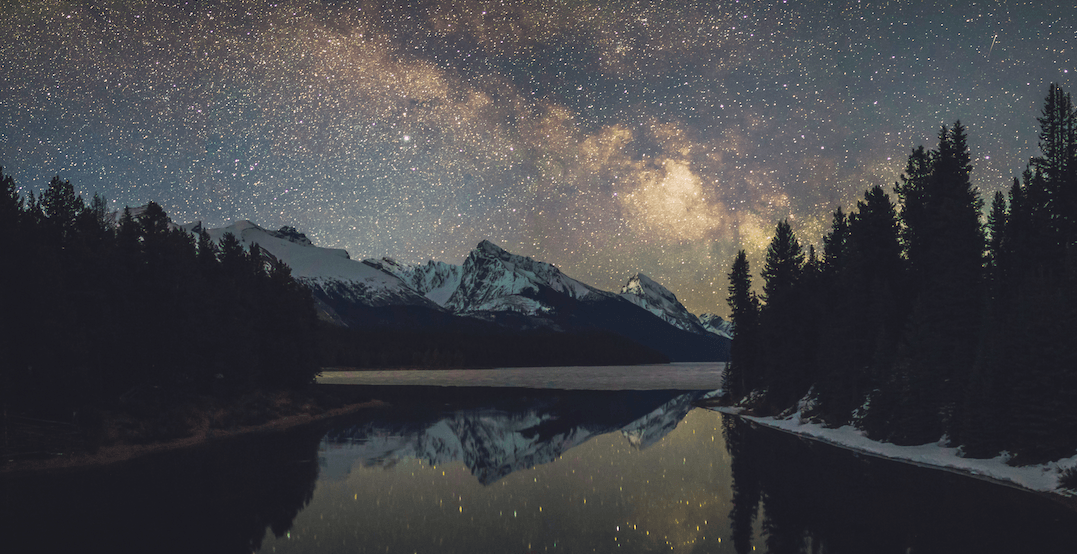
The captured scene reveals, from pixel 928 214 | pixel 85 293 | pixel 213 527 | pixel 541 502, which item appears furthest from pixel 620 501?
pixel 928 214

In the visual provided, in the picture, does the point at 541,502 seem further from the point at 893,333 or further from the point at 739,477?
the point at 893,333

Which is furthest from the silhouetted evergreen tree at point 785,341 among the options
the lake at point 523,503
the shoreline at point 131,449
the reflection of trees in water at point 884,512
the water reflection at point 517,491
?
the shoreline at point 131,449

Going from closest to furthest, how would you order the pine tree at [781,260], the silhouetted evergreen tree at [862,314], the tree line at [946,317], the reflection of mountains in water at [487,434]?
the tree line at [946,317], the reflection of mountains in water at [487,434], the silhouetted evergreen tree at [862,314], the pine tree at [781,260]

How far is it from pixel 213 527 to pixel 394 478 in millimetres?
7800

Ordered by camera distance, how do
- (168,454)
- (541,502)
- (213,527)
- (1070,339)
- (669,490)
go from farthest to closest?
(168,454), (1070,339), (669,490), (541,502), (213,527)

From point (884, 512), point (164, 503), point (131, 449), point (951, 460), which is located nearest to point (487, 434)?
point (131, 449)

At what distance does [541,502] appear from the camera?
61.7 ft

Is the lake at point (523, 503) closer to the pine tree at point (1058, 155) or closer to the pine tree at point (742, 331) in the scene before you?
the pine tree at point (1058, 155)

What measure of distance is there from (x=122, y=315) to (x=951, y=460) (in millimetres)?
45102

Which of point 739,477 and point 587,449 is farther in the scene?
point 587,449

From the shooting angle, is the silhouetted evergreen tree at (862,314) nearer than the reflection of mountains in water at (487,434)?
No

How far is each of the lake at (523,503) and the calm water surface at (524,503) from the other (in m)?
0.07

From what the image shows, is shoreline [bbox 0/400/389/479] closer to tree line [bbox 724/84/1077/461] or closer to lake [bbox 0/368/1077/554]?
lake [bbox 0/368/1077/554]

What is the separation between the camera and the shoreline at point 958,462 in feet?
65.3
